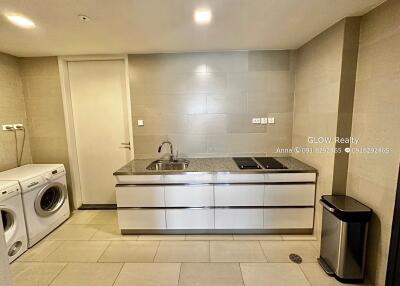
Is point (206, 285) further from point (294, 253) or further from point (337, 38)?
point (337, 38)

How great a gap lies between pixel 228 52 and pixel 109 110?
77.0 inches

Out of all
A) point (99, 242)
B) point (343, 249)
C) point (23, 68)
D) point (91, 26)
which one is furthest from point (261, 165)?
point (23, 68)

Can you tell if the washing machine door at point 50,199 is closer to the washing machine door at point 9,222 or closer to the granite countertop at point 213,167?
the washing machine door at point 9,222

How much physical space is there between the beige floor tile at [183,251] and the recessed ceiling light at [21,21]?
256 cm

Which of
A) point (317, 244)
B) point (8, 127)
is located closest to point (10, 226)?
point (8, 127)

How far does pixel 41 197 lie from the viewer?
263cm

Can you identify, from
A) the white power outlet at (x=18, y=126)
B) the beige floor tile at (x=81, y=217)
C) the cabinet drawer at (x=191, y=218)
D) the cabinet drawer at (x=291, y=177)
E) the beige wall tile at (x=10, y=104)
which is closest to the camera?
the cabinet drawer at (x=291, y=177)

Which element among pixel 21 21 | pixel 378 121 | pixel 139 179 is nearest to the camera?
pixel 378 121

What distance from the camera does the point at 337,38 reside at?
211 cm

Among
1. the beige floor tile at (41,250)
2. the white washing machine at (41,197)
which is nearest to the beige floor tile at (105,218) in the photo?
the white washing machine at (41,197)

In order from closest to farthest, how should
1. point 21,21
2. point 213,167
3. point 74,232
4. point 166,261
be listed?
1. point 21,21
2. point 166,261
3. point 213,167
4. point 74,232

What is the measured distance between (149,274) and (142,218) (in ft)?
2.32

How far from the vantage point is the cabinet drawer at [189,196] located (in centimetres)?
258

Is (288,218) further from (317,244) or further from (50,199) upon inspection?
(50,199)
